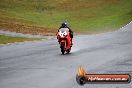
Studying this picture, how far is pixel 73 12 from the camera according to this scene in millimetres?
88000

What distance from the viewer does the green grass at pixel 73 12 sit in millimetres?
72562

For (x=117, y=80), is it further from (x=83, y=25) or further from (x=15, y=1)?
(x=15, y=1)

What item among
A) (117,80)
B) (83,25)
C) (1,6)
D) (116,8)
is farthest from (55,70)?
(116,8)

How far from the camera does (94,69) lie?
14844mm

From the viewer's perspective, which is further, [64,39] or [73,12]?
[73,12]

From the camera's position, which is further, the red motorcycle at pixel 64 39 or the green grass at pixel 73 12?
the green grass at pixel 73 12

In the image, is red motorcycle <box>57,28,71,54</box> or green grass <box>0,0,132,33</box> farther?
green grass <box>0,0,132,33</box>

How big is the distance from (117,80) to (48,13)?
7968 cm

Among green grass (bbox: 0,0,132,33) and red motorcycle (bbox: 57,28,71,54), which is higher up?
red motorcycle (bbox: 57,28,71,54)

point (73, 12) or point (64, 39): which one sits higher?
point (64, 39)

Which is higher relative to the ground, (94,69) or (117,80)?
(117,80)

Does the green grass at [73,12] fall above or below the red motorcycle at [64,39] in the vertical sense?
below

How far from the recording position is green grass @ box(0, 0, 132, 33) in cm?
7256

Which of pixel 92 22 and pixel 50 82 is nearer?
pixel 50 82
